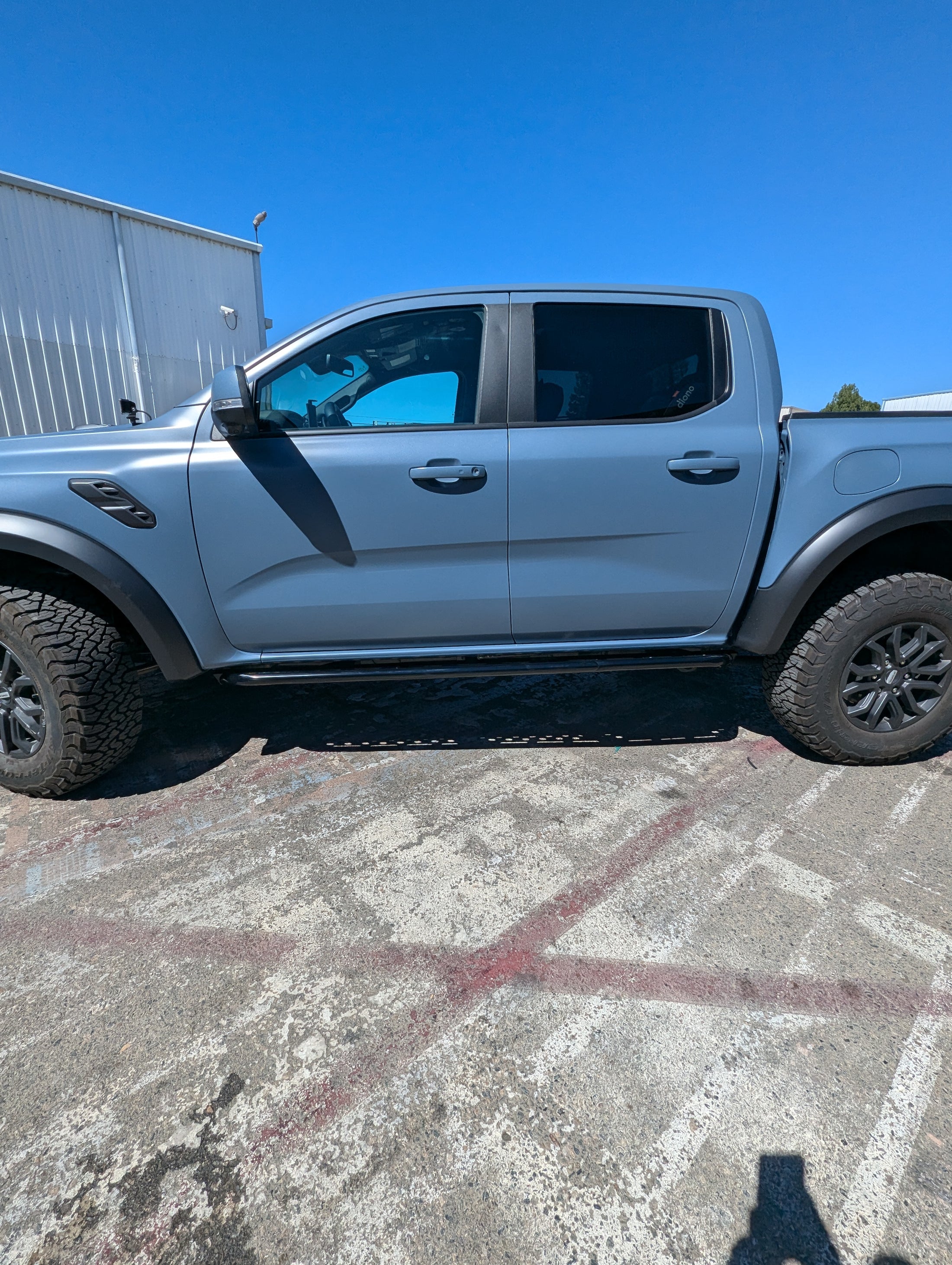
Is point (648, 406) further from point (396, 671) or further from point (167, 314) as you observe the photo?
point (167, 314)

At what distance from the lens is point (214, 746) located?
113 inches

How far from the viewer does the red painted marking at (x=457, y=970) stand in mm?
1275

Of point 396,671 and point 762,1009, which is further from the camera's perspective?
point 396,671

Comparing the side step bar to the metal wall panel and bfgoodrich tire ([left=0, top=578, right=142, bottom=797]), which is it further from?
the metal wall panel

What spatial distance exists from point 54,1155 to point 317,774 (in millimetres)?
1490

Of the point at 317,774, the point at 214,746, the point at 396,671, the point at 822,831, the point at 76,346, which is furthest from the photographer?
the point at 76,346

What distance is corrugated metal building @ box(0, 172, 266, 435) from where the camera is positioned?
5945mm

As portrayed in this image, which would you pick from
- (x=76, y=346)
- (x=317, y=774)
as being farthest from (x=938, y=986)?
(x=76, y=346)

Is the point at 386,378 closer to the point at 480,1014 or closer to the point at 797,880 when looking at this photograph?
the point at 480,1014

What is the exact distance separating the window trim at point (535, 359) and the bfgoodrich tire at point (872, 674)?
3.32 ft

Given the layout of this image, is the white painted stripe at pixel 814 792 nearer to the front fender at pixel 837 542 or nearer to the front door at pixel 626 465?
the front fender at pixel 837 542

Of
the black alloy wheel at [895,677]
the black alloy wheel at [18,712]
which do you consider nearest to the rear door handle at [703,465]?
the black alloy wheel at [895,677]

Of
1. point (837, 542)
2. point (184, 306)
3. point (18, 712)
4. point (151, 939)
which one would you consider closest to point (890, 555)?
point (837, 542)

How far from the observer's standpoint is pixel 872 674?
2.48 m
